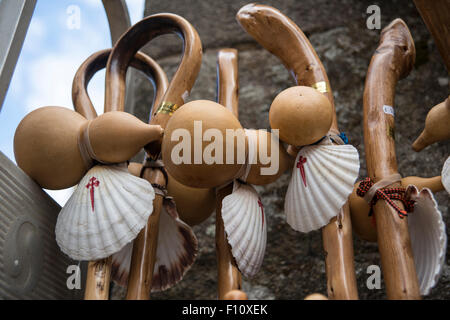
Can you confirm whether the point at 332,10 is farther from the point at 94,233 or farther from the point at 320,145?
the point at 94,233

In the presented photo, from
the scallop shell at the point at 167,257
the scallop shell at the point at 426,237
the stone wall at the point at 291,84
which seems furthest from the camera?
the stone wall at the point at 291,84

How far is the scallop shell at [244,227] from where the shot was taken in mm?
588

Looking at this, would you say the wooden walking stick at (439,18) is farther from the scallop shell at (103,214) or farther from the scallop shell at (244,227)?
the scallop shell at (103,214)

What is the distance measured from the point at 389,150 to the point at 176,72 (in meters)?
0.33

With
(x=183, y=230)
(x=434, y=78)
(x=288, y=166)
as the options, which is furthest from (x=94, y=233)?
(x=434, y=78)

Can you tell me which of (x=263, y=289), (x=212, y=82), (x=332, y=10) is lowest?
(x=263, y=289)

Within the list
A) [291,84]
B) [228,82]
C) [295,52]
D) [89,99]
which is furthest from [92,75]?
[291,84]

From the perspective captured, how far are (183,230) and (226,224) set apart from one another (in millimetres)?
121

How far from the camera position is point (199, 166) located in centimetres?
57

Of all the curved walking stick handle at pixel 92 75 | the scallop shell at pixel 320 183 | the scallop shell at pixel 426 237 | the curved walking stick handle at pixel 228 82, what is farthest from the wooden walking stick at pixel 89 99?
the scallop shell at pixel 426 237

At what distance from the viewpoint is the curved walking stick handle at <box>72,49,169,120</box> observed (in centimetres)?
73

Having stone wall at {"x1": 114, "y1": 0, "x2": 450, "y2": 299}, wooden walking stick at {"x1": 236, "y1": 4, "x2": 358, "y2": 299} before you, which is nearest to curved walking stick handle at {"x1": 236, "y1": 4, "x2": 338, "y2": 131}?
wooden walking stick at {"x1": 236, "y1": 4, "x2": 358, "y2": 299}

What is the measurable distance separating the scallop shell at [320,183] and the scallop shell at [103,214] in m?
0.19

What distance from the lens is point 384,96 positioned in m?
0.71
